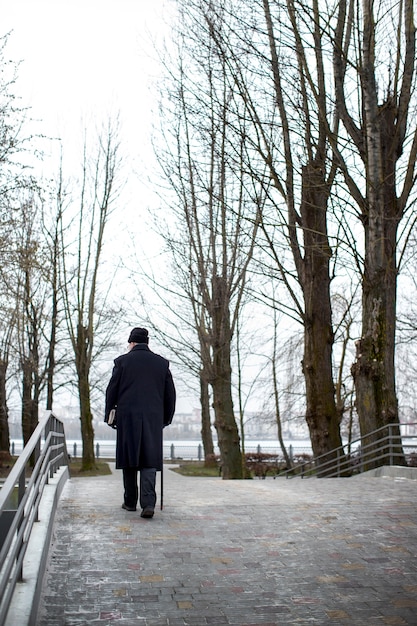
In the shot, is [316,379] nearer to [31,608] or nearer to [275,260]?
[275,260]

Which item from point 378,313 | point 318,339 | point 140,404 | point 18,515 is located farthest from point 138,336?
point 318,339

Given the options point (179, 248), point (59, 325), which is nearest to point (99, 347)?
point (59, 325)

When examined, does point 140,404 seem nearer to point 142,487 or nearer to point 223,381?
point 142,487

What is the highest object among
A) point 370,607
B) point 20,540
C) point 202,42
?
point 202,42

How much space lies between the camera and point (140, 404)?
735cm

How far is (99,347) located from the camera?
30.9 metres

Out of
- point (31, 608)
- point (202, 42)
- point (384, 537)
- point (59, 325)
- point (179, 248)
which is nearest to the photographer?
point (31, 608)

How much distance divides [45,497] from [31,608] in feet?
8.80

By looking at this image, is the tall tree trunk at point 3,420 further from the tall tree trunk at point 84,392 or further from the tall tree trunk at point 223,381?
the tall tree trunk at point 223,381

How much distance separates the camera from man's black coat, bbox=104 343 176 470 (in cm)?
722

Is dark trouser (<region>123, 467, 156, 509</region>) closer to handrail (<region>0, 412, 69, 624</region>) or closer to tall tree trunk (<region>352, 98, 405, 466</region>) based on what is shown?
handrail (<region>0, 412, 69, 624</region>)

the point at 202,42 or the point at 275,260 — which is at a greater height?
the point at 202,42

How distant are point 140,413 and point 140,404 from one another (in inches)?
3.4

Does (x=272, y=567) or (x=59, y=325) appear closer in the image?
(x=272, y=567)
